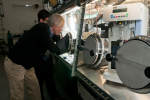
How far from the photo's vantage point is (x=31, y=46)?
1373 millimetres

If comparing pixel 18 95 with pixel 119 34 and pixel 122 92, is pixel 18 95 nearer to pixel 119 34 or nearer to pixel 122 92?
pixel 122 92

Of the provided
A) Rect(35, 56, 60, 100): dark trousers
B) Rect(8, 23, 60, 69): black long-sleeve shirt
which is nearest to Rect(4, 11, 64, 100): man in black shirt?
Rect(8, 23, 60, 69): black long-sleeve shirt

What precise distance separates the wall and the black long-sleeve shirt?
18.7ft

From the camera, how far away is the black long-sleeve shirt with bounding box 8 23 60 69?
1.30 metres

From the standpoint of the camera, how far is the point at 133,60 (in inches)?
25.4

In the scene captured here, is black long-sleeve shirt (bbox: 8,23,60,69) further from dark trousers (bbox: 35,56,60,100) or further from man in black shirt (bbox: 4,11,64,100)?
dark trousers (bbox: 35,56,60,100)

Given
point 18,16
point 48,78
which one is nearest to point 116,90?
point 48,78

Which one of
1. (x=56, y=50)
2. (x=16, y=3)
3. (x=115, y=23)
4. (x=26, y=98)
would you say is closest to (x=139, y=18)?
(x=115, y=23)

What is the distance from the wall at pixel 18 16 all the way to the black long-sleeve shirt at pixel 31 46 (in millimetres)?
5693

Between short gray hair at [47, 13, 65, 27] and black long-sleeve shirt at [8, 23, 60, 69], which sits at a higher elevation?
short gray hair at [47, 13, 65, 27]

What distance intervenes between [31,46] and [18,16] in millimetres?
5938

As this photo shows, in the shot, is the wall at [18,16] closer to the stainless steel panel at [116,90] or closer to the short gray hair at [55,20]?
the short gray hair at [55,20]

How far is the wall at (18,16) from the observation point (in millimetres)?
6133

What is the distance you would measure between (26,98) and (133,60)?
2111 mm
